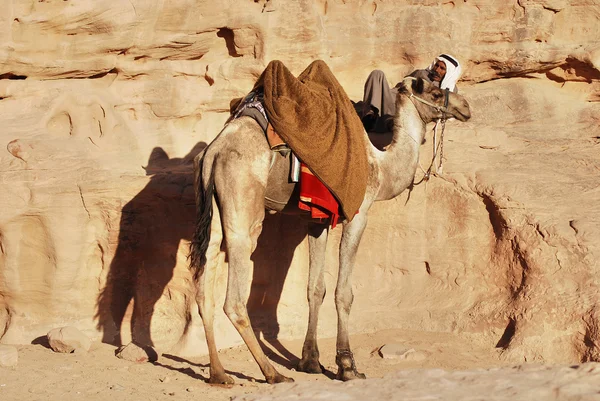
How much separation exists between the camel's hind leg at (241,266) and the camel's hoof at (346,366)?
2.02 ft

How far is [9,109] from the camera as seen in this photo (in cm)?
1099

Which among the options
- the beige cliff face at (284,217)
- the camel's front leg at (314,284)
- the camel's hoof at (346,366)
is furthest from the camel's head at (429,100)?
the camel's hoof at (346,366)

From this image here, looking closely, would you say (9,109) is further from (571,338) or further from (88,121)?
(571,338)

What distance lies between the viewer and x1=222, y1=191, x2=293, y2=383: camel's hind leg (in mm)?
8648

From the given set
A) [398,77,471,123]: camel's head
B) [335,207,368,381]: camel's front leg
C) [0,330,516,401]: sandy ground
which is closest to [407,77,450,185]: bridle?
[398,77,471,123]: camel's head

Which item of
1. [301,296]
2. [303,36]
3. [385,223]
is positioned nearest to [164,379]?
[301,296]

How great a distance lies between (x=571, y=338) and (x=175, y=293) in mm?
3887

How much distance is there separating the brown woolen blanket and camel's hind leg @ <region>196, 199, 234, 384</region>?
951mm

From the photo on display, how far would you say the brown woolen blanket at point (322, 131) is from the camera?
906cm

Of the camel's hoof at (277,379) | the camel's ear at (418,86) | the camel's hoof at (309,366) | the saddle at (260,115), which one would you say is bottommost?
the camel's hoof at (309,366)

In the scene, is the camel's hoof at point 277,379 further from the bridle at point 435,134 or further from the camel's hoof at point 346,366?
the bridle at point 435,134

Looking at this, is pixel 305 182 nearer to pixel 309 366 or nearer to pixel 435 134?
pixel 309 366

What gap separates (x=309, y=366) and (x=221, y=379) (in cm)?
116

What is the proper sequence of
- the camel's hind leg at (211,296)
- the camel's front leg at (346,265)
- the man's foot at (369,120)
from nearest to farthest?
the camel's hind leg at (211,296), the camel's front leg at (346,265), the man's foot at (369,120)
